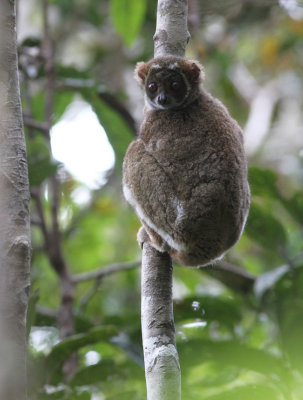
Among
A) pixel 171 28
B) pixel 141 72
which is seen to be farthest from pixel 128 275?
pixel 171 28

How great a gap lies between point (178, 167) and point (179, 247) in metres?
0.51

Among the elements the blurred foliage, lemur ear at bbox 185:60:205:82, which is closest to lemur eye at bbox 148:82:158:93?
lemur ear at bbox 185:60:205:82

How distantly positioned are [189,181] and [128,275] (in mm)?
3445

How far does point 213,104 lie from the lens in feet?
13.9

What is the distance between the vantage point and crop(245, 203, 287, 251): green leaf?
5.00 m

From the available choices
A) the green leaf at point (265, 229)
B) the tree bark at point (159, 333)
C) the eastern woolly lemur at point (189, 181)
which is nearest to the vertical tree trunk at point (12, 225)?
the tree bark at point (159, 333)

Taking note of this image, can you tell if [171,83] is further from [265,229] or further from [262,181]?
[265,229]

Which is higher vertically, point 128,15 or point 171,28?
point 171,28

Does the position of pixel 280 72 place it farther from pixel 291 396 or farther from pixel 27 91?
pixel 291 396

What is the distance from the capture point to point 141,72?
461 centimetres

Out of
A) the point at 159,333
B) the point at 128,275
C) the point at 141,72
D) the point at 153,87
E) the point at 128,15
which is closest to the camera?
the point at 159,333

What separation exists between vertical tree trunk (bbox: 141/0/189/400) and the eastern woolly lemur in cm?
21

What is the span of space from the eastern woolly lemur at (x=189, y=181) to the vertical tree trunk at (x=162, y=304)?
0.21 m

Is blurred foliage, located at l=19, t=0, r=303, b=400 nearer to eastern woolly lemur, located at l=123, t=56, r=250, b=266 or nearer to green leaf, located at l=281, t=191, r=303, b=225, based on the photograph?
green leaf, located at l=281, t=191, r=303, b=225
